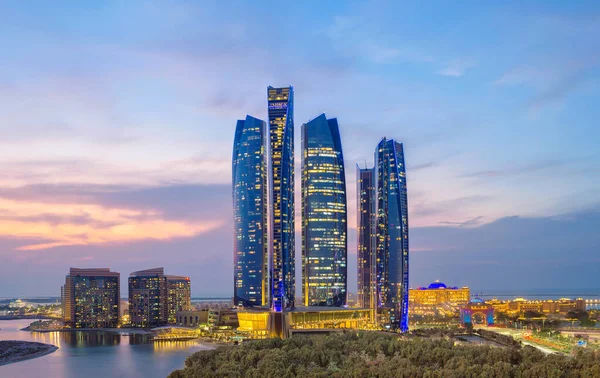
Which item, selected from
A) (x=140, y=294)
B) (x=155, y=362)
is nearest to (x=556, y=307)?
(x=140, y=294)

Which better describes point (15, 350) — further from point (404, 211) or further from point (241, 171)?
point (404, 211)

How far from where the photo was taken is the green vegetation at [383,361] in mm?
32156

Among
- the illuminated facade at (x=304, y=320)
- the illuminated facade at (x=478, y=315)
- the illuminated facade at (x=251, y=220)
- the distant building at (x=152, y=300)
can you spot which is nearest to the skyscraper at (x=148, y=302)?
the distant building at (x=152, y=300)

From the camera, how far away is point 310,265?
11469 centimetres

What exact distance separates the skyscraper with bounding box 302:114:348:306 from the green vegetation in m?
68.3

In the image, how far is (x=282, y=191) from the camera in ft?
354

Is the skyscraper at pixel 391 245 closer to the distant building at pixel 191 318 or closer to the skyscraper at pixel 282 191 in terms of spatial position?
the skyscraper at pixel 282 191

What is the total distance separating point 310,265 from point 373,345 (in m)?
71.0

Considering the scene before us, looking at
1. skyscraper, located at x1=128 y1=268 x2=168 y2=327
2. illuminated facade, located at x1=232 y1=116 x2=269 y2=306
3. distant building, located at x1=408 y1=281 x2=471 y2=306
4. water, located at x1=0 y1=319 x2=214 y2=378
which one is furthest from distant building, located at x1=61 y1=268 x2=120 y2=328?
distant building, located at x1=408 y1=281 x2=471 y2=306

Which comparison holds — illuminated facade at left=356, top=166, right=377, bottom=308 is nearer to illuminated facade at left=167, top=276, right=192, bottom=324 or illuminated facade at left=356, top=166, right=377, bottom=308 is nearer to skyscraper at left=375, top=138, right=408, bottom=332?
skyscraper at left=375, top=138, right=408, bottom=332

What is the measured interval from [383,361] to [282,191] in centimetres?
7247

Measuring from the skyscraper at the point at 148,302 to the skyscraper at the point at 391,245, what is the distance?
186 feet

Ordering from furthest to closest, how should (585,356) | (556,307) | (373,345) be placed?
(556,307) < (373,345) < (585,356)

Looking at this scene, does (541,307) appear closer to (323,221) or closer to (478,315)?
(478,315)
